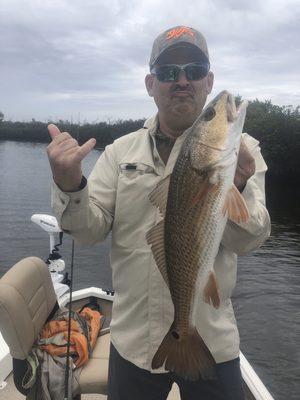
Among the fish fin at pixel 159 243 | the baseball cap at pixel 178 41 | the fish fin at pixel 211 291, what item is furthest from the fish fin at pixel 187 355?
the baseball cap at pixel 178 41

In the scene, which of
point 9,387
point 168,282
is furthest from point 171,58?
point 9,387

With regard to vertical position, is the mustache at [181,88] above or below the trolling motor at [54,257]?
above

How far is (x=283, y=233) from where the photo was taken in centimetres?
2316

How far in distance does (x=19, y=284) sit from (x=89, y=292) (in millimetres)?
2630

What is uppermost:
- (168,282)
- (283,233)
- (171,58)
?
(171,58)

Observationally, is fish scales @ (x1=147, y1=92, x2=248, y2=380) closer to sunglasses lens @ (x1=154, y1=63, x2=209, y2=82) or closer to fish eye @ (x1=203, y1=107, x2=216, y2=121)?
fish eye @ (x1=203, y1=107, x2=216, y2=121)

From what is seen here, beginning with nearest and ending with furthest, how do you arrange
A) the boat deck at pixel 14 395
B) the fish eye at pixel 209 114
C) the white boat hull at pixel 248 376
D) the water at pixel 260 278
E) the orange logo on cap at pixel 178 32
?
the fish eye at pixel 209 114 < the orange logo on cap at pixel 178 32 < the white boat hull at pixel 248 376 < the boat deck at pixel 14 395 < the water at pixel 260 278

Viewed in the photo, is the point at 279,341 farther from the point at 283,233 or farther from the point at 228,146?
the point at 283,233

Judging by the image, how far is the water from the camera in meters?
9.92

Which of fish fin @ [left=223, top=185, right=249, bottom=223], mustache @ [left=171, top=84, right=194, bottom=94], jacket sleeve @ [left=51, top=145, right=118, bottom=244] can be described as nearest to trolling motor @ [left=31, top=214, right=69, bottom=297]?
Result: jacket sleeve @ [left=51, top=145, right=118, bottom=244]

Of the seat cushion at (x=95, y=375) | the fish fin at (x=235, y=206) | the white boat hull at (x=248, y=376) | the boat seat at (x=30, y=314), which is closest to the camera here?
the fish fin at (x=235, y=206)

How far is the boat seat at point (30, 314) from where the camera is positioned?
3582mm

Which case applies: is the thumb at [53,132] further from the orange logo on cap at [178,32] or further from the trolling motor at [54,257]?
the trolling motor at [54,257]

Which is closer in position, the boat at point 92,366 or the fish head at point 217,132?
the fish head at point 217,132
